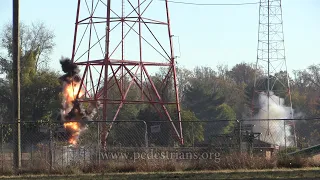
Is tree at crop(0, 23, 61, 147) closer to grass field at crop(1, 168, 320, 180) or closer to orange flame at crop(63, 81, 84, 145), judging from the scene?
orange flame at crop(63, 81, 84, 145)

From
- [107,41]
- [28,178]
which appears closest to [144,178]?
[28,178]

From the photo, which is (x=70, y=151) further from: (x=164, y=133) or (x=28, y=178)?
(x=164, y=133)

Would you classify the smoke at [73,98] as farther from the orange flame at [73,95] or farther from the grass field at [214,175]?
the grass field at [214,175]

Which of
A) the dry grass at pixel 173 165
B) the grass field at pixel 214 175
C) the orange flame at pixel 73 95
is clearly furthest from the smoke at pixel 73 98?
the grass field at pixel 214 175

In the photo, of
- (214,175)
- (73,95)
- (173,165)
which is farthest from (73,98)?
(214,175)

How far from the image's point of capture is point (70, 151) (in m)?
23.3

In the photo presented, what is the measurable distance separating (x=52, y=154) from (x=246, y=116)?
6463 cm

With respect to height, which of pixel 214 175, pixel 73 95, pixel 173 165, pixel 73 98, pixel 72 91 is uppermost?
pixel 72 91

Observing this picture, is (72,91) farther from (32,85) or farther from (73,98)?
(32,85)

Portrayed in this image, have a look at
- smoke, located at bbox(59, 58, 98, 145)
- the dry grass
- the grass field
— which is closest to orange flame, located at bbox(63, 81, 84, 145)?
smoke, located at bbox(59, 58, 98, 145)

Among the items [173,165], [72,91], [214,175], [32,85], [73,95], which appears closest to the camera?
[214,175]

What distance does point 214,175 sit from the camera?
18766 mm

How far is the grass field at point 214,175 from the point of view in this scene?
1808cm

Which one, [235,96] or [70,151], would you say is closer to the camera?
[70,151]
